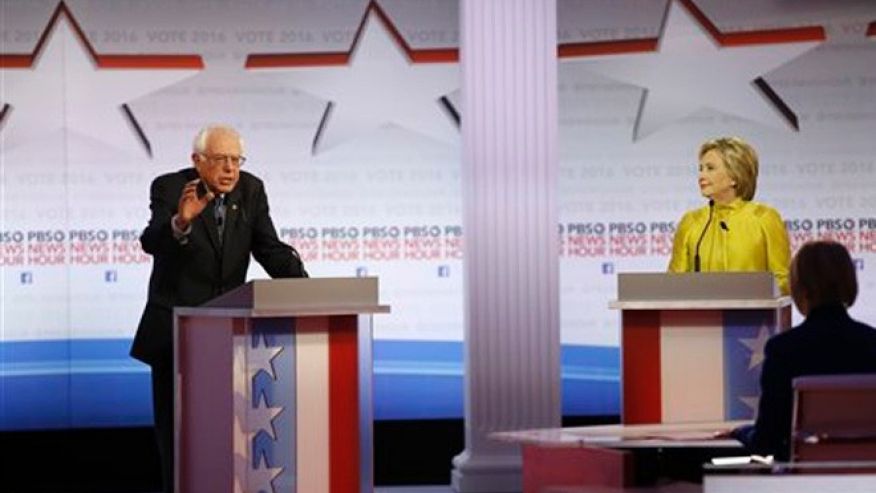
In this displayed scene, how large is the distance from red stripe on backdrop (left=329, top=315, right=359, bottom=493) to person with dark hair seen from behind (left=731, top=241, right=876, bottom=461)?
1.78 metres

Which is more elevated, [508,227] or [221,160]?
[221,160]

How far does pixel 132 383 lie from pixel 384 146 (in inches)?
68.7

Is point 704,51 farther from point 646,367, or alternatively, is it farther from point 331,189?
point 646,367

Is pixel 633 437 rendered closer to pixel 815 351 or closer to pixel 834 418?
pixel 815 351

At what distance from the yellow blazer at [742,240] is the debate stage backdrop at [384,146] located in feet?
8.18

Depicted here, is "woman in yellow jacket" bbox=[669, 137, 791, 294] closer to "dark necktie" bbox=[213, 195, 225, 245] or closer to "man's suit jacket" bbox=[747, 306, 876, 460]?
"dark necktie" bbox=[213, 195, 225, 245]

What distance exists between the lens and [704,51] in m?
9.62

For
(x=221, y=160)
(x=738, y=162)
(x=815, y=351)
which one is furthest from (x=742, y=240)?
(x=815, y=351)

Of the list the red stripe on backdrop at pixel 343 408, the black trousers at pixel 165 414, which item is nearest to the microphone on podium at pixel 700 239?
the red stripe on backdrop at pixel 343 408

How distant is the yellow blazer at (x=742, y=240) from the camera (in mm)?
7098

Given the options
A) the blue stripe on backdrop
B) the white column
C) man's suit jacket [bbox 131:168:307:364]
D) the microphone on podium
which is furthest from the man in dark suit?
the blue stripe on backdrop

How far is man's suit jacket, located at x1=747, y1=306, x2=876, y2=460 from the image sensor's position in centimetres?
448

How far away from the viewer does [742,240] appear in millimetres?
7109

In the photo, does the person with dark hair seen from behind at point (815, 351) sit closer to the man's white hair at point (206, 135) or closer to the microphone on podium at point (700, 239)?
the man's white hair at point (206, 135)
